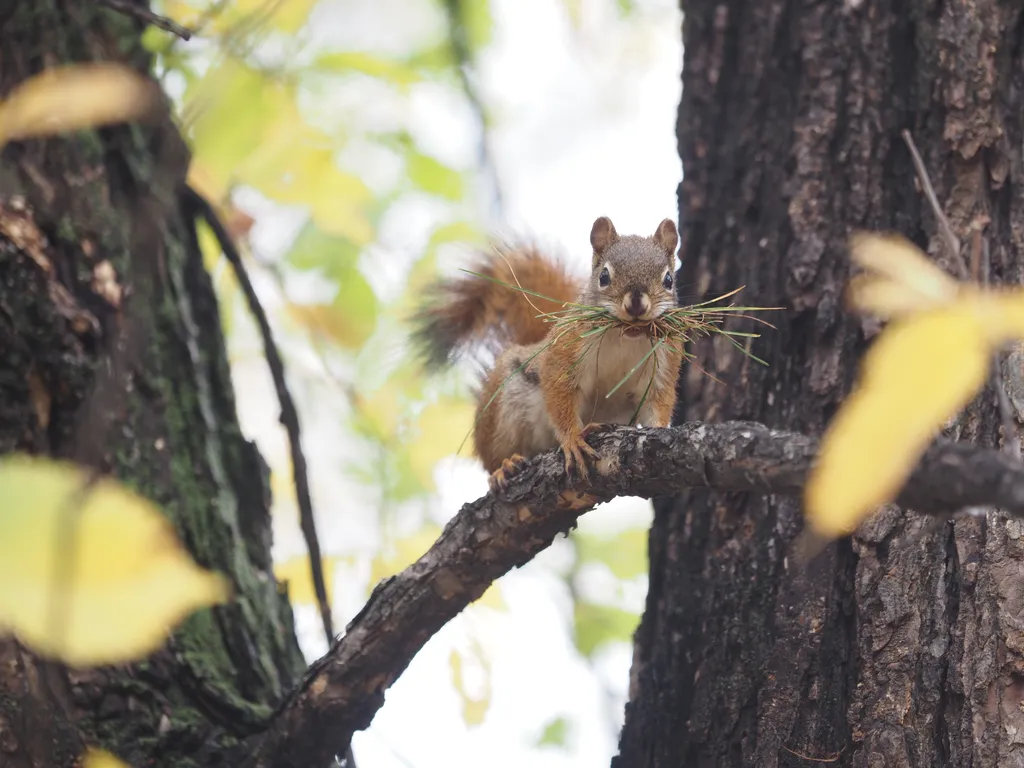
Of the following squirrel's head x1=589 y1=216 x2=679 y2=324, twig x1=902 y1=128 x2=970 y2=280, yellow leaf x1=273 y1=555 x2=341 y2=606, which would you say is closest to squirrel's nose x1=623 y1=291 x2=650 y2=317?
squirrel's head x1=589 y1=216 x2=679 y2=324

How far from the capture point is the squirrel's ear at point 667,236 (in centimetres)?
263

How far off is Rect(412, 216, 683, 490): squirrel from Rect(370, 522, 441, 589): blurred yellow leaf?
10.4 inches

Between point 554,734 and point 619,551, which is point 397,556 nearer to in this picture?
point 619,551

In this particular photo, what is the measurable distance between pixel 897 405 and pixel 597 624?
9.21 ft

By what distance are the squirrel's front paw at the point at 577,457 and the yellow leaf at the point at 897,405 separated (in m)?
1.00

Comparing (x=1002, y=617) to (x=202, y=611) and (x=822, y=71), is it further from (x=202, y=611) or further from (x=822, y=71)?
(x=202, y=611)

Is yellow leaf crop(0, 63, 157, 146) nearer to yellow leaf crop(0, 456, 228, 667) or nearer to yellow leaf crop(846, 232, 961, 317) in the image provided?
yellow leaf crop(0, 456, 228, 667)

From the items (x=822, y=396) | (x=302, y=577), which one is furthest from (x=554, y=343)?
(x=302, y=577)

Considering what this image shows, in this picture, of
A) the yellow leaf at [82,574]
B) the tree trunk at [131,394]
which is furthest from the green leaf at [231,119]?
the yellow leaf at [82,574]

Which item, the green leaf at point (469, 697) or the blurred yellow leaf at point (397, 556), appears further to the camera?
the blurred yellow leaf at point (397, 556)

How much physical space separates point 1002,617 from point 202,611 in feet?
4.80

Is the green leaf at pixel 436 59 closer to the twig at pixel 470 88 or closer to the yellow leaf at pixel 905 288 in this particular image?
the twig at pixel 470 88

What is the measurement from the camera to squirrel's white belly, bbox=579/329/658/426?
2436 millimetres

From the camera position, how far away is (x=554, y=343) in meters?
2.24
